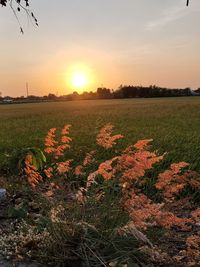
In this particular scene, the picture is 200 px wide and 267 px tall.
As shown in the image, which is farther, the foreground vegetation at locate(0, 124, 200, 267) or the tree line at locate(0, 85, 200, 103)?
the tree line at locate(0, 85, 200, 103)

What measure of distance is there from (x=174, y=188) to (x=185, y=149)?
21.4ft

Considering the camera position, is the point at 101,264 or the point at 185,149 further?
the point at 185,149

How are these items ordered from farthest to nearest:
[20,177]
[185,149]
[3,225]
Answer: [185,149] < [20,177] < [3,225]

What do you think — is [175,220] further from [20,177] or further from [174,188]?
[20,177]

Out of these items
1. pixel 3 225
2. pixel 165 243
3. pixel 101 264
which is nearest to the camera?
pixel 101 264

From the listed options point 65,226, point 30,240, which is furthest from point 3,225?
point 65,226

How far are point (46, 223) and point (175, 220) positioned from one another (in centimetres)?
101

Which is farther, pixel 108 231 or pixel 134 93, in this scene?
pixel 134 93

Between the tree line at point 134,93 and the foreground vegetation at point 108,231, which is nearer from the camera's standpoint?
the foreground vegetation at point 108,231

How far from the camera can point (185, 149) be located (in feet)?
35.1

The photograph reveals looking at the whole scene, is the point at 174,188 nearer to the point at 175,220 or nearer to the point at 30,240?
the point at 175,220

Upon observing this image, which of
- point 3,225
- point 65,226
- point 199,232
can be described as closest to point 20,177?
point 3,225

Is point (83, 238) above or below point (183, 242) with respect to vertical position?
above

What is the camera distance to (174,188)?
4.27 meters
